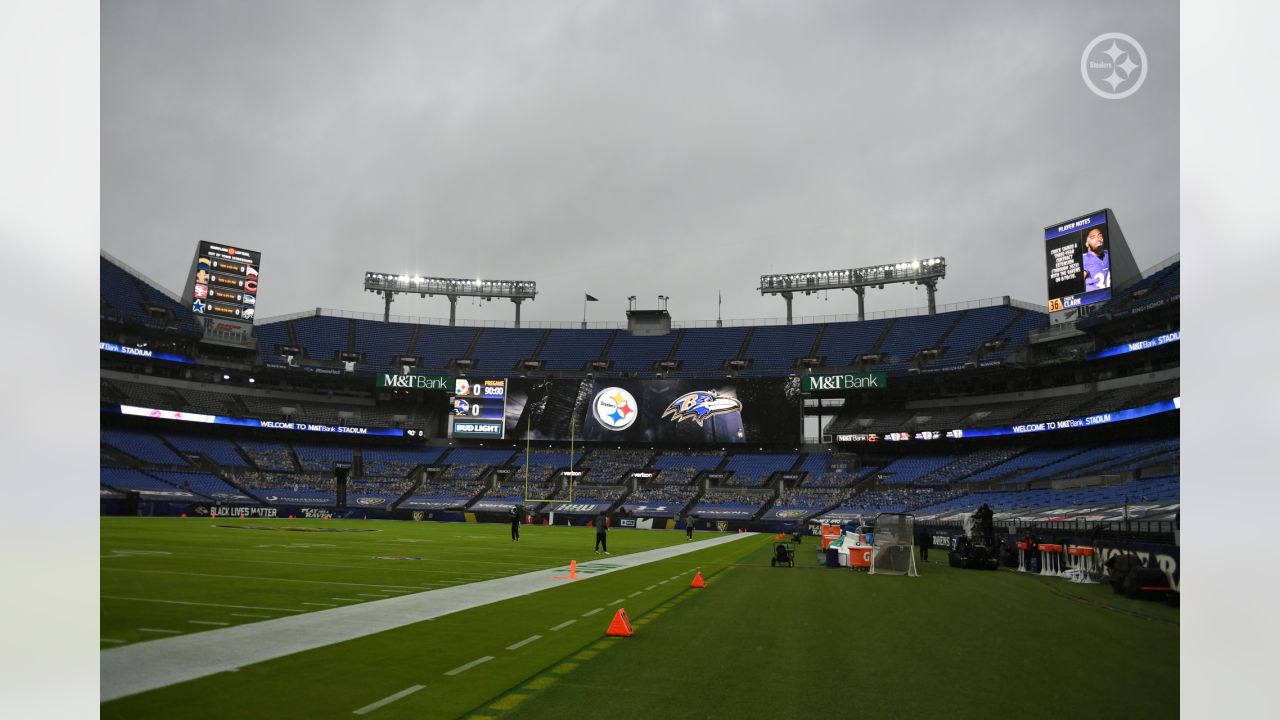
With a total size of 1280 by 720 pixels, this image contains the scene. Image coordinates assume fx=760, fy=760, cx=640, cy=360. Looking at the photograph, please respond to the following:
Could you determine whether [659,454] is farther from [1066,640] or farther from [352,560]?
[1066,640]

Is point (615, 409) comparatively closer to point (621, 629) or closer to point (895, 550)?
point (895, 550)

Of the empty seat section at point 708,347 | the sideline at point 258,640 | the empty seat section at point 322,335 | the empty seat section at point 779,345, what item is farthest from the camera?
the empty seat section at point 708,347

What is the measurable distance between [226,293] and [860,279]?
58.0 meters

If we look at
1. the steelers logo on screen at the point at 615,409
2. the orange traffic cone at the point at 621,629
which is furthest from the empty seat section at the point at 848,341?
the orange traffic cone at the point at 621,629

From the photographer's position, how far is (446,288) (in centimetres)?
8212

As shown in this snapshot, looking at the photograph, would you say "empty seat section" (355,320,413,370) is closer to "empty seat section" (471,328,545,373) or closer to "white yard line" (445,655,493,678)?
"empty seat section" (471,328,545,373)

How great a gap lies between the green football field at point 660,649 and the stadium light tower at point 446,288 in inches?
2662

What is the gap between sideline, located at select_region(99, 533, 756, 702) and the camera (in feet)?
19.1

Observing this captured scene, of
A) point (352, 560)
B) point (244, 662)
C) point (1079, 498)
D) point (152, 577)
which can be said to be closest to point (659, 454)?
point (1079, 498)

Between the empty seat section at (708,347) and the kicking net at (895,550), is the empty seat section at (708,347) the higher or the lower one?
the higher one

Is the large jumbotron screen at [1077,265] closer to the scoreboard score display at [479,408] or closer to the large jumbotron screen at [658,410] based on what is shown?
the large jumbotron screen at [658,410]

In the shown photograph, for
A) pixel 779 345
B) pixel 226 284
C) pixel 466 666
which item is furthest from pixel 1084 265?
pixel 226 284

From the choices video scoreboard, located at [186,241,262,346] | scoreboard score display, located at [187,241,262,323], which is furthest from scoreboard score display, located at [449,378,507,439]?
scoreboard score display, located at [187,241,262,323]

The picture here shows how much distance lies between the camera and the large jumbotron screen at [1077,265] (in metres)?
47.9
